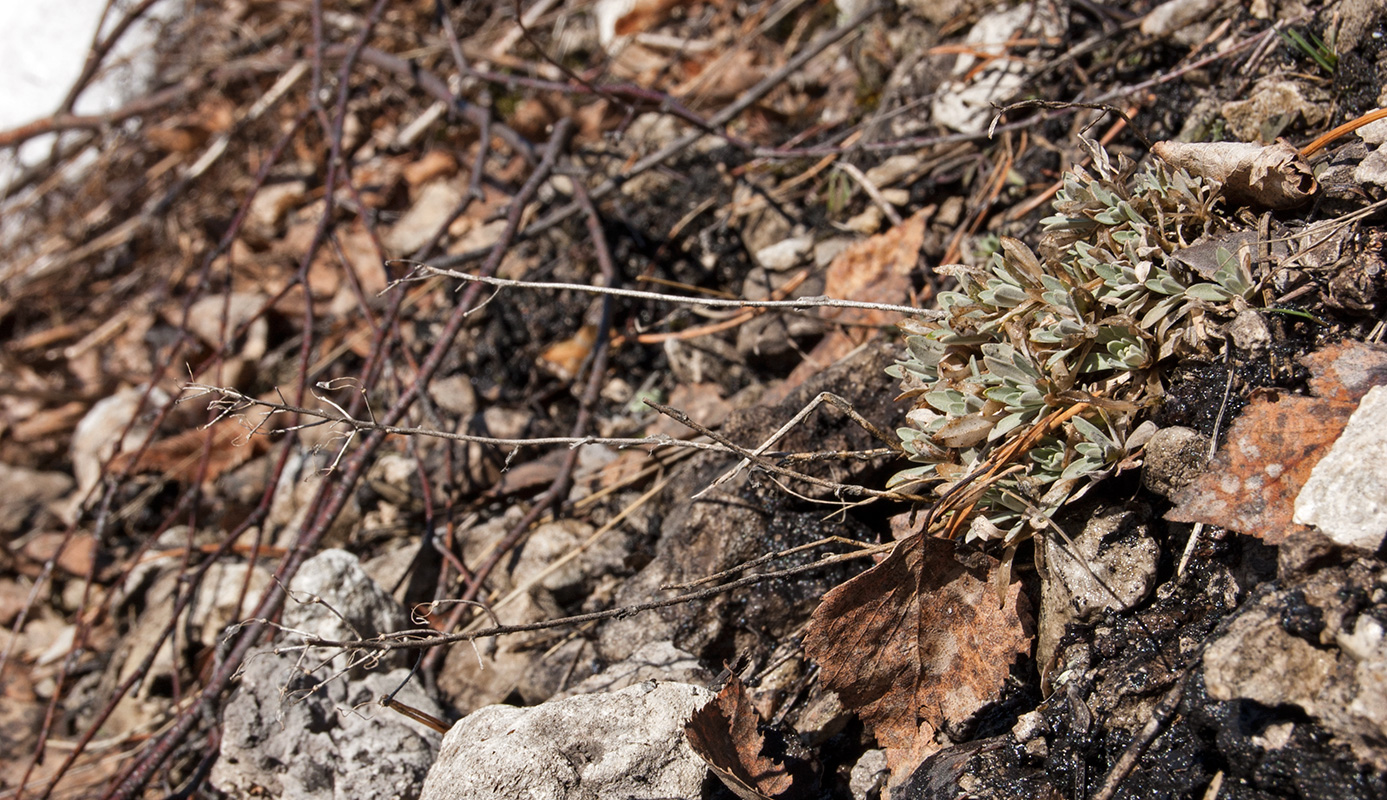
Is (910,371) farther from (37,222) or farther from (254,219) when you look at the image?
(37,222)

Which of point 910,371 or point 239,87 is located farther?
point 239,87

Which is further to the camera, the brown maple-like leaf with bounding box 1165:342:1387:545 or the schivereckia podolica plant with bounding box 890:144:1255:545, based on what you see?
the schivereckia podolica plant with bounding box 890:144:1255:545

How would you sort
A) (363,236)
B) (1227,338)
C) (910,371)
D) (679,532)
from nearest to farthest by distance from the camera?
(1227,338), (910,371), (679,532), (363,236)

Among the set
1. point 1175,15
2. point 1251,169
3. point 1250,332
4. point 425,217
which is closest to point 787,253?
point 1175,15

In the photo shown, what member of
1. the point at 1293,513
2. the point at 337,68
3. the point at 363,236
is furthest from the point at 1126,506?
the point at 337,68

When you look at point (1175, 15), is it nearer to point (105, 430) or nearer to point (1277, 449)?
point (1277, 449)

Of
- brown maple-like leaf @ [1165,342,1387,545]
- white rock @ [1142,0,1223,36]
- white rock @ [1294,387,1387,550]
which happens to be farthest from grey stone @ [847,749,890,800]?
white rock @ [1142,0,1223,36]

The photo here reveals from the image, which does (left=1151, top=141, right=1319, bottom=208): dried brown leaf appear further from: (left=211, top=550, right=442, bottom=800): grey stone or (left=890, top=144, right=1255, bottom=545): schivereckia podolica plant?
(left=211, top=550, right=442, bottom=800): grey stone
